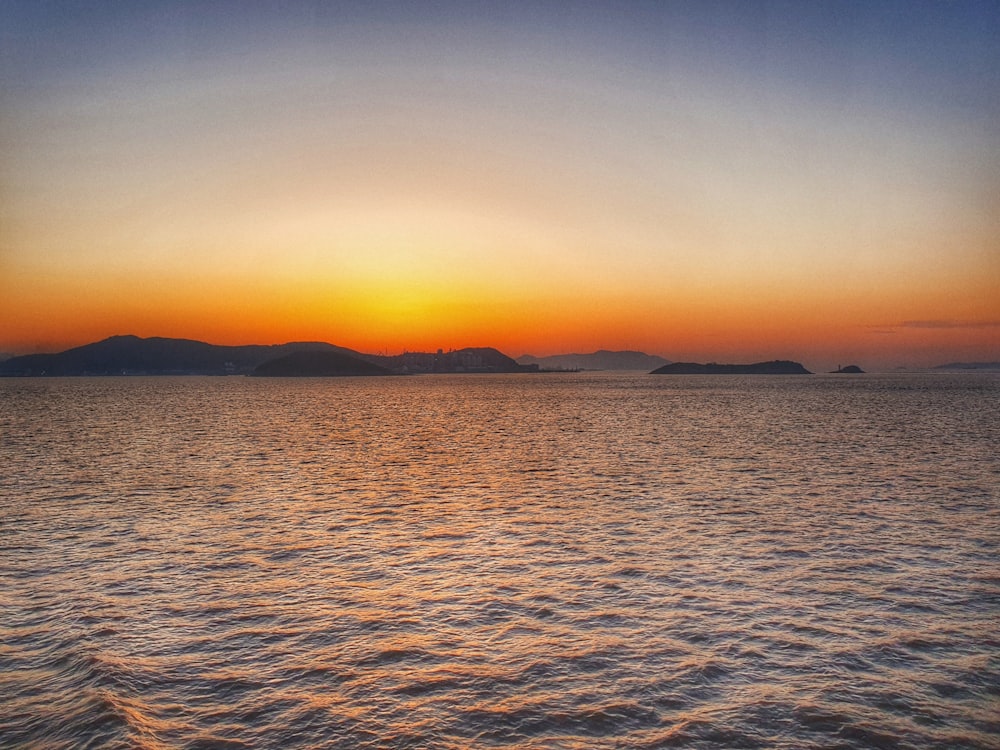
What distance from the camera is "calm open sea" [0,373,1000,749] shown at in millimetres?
11094

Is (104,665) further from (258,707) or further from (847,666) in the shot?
(847,666)

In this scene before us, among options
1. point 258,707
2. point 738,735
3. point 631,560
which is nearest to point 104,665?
point 258,707

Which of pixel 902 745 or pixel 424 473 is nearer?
pixel 902 745

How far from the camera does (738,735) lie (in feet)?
34.7

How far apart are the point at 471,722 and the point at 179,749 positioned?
4757mm

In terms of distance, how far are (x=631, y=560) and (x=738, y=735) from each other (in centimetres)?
1048

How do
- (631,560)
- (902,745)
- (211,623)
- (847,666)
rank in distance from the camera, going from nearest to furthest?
(902,745)
(847,666)
(211,623)
(631,560)

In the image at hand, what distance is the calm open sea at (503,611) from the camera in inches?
437

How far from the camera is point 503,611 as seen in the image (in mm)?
16375

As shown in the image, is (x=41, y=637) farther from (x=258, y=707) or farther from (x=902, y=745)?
(x=902, y=745)

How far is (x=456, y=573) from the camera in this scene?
19.7m

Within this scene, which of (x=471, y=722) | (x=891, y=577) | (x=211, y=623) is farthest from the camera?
(x=891, y=577)

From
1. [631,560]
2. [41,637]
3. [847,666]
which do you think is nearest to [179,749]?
[41,637]

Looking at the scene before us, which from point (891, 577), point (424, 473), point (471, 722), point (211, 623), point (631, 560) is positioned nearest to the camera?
point (471, 722)
